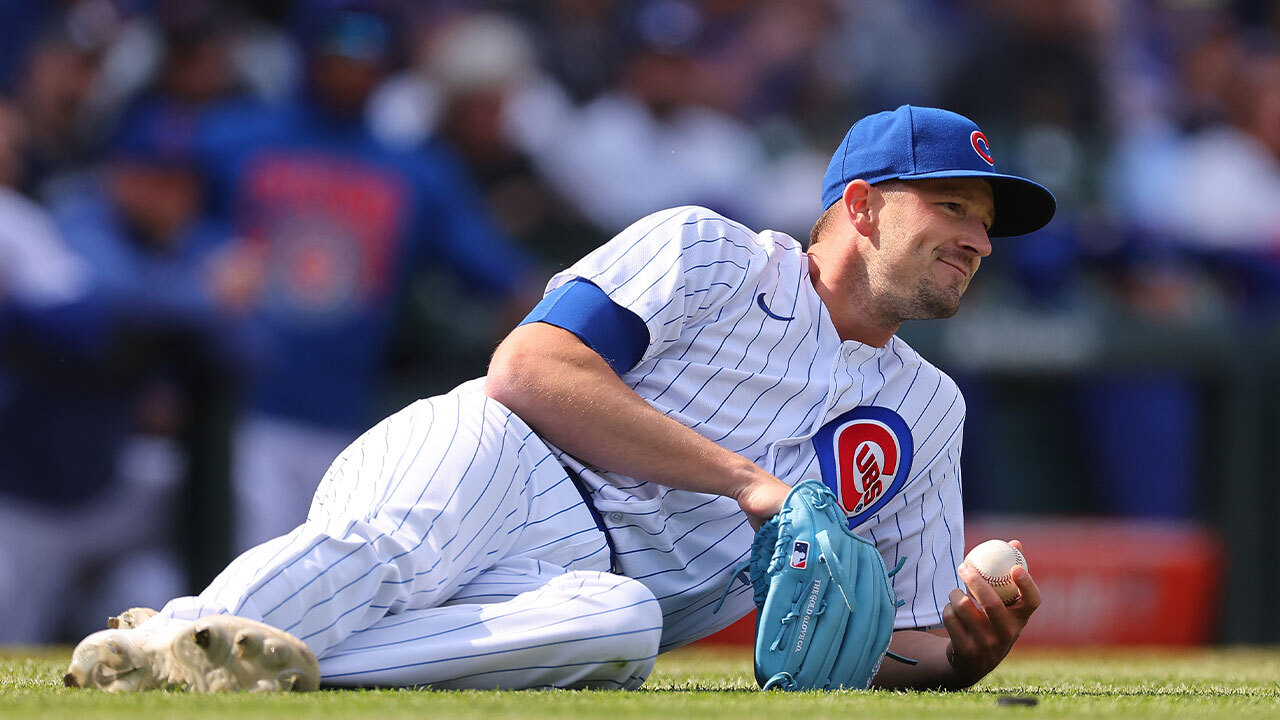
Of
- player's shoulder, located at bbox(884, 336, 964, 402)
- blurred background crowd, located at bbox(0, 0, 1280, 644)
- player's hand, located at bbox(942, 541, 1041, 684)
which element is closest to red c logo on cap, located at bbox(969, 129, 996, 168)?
player's shoulder, located at bbox(884, 336, 964, 402)

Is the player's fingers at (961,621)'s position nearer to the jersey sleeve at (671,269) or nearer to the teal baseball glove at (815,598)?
the teal baseball glove at (815,598)

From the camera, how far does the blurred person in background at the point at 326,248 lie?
243 inches

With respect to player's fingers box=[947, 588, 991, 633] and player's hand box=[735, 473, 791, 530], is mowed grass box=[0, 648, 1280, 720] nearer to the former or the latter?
player's fingers box=[947, 588, 991, 633]

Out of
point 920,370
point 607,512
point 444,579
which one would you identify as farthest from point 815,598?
point 920,370

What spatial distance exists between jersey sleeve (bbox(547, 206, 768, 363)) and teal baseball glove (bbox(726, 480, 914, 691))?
0.40 meters

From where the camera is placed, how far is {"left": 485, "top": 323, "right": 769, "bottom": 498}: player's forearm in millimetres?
2766

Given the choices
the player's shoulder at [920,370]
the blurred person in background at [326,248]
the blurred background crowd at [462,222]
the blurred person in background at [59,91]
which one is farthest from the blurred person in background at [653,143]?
the player's shoulder at [920,370]

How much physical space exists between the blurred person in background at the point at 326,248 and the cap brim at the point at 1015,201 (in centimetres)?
315

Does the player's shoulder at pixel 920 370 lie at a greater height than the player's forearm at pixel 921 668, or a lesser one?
greater

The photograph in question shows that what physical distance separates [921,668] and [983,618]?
22cm

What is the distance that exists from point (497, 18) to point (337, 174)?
130 centimetres

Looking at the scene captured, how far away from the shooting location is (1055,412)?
6.86m

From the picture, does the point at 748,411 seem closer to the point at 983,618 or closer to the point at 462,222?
the point at 983,618

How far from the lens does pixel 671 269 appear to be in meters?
2.87
